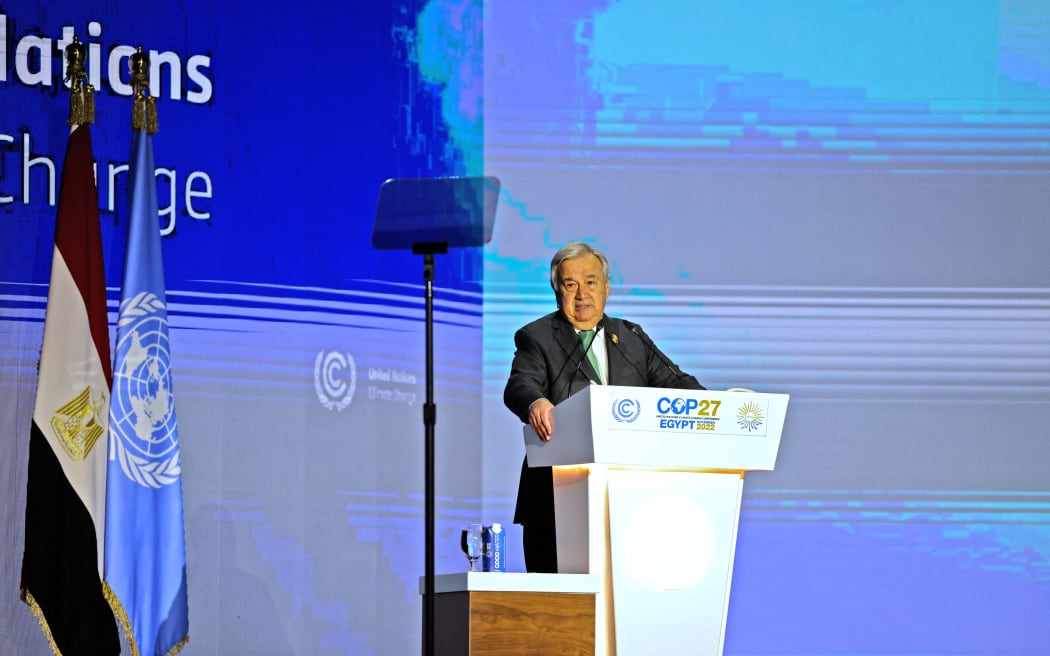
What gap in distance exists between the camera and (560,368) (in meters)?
3.62

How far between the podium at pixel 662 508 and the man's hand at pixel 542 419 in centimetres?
→ 6

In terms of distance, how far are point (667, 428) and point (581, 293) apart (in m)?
0.82

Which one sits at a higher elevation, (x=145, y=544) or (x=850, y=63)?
(x=850, y=63)

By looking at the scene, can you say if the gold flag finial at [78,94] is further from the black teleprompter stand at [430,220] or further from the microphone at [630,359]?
the microphone at [630,359]

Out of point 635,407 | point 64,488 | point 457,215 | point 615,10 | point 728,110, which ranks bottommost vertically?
point 64,488

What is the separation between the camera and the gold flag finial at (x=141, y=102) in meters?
4.14

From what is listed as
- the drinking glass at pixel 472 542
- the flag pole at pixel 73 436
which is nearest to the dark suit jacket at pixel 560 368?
the drinking glass at pixel 472 542

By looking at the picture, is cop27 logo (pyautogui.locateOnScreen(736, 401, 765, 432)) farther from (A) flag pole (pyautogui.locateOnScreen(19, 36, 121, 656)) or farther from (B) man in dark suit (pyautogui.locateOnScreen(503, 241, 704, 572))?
(A) flag pole (pyautogui.locateOnScreen(19, 36, 121, 656))

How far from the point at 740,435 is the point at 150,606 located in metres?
2.03

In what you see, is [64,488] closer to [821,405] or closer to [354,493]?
[354,493]

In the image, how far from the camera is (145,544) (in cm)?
407

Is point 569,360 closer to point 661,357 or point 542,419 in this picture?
point 661,357

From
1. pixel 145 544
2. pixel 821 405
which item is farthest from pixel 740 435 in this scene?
pixel 821 405

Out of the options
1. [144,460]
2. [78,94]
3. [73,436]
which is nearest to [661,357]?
[144,460]
